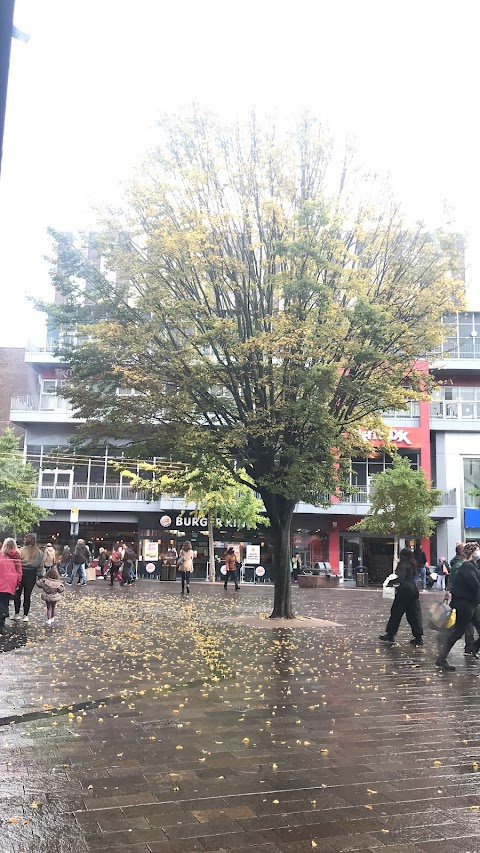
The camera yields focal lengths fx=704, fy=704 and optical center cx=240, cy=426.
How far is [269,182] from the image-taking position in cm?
1481

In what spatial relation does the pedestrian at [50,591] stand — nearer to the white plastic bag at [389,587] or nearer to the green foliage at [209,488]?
the green foliage at [209,488]

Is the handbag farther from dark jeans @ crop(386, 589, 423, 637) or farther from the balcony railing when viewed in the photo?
the balcony railing

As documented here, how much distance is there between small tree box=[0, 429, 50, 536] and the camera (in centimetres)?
3775

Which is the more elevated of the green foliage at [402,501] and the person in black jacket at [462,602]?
the green foliage at [402,501]

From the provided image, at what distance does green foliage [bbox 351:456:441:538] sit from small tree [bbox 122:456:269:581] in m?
5.82

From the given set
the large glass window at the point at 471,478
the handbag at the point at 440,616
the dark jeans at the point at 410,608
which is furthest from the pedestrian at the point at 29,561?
the large glass window at the point at 471,478

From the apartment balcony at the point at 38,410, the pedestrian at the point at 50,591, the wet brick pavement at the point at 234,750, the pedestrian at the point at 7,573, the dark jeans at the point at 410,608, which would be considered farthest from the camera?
the apartment balcony at the point at 38,410

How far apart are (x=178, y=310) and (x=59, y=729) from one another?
30.8ft

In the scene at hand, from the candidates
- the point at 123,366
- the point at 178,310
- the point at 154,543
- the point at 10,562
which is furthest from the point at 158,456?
the point at 154,543

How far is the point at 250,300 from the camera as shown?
15.0 metres

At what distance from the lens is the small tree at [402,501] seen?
34531 mm

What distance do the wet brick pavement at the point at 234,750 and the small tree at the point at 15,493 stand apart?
2863cm

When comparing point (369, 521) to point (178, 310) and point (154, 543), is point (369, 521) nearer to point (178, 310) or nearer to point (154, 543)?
point (154, 543)

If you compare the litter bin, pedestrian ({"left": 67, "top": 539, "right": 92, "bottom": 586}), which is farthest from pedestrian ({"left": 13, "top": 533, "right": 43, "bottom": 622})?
the litter bin
